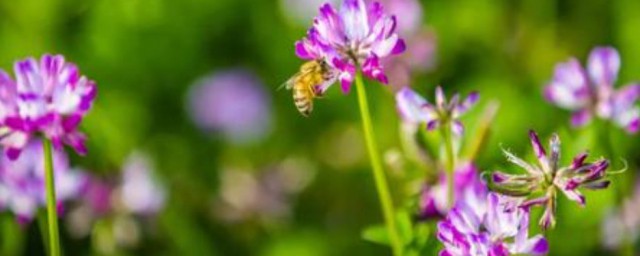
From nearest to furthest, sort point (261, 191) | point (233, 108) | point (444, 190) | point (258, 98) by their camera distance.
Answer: point (444, 190)
point (261, 191)
point (258, 98)
point (233, 108)

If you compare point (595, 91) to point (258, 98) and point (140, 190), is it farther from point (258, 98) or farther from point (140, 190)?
point (258, 98)

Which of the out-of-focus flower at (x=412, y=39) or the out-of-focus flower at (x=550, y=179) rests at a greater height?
the out-of-focus flower at (x=412, y=39)

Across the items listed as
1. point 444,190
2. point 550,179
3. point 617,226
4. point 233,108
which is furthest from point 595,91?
point 233,108

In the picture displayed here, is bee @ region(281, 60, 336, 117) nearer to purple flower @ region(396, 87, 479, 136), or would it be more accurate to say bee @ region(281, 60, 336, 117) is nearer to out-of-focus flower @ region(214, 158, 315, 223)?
purple flower @ region(396, 87, 479, 136)

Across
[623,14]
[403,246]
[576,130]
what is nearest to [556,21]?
[623,14]

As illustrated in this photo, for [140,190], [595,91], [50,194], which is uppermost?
[140,190]

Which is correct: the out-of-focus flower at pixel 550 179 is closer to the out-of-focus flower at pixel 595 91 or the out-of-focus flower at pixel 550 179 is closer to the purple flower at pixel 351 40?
the purple flower at pixel 351 40

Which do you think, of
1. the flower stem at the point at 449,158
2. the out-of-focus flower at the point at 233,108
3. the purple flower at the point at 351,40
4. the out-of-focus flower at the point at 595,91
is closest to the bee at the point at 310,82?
the purple flower at the point at 351,40
